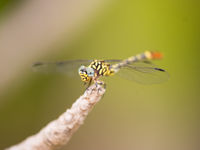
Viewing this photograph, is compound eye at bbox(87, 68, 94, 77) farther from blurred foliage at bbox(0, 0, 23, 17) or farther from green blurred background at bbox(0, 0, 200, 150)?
A: blurred foliage at bbox(0, 0, 23, 17)

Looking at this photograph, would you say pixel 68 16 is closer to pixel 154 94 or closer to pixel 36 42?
pixel 36 42

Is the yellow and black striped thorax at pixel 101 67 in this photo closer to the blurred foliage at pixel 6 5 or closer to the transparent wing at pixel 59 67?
the transparent wing at pixel 59 67


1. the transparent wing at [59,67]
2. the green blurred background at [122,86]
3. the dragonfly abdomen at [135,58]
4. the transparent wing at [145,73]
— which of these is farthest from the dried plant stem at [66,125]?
the green blurred background at [122,86]

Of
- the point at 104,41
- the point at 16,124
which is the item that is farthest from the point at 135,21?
the point at 16,124

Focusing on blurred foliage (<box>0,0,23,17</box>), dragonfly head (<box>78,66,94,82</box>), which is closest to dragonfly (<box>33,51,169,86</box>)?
dragonfly head (<box>78,66,94,82</box>)

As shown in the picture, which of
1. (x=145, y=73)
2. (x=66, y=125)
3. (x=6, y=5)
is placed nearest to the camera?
(x=66, y=125)

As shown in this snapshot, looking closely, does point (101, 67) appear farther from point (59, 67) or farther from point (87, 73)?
point (59, 67)

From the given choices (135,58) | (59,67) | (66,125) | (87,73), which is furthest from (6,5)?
(66,125)
